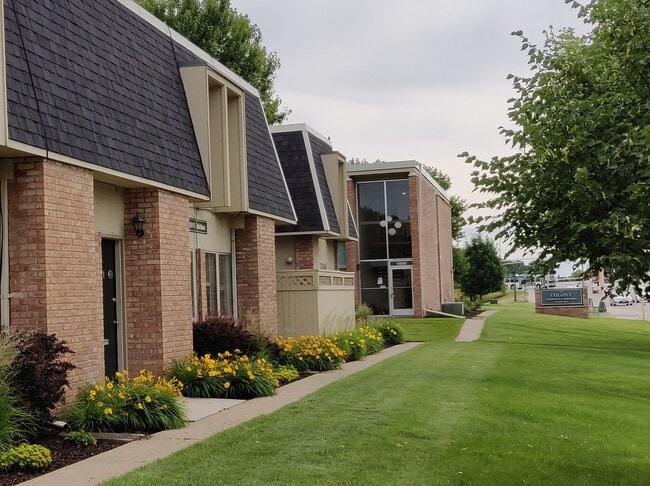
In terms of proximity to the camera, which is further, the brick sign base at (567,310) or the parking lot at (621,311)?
the parking lot at (621,311)

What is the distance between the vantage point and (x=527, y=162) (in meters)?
8.32

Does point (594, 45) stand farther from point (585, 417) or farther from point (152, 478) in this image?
point (152, 478)

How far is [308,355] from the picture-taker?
16547mm

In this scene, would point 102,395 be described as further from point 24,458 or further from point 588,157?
point 588,157

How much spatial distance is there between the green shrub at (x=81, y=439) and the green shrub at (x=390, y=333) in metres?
15.8

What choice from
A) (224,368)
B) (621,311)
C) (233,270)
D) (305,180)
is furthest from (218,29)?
(621,311)

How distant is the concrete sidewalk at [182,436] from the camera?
7.41m

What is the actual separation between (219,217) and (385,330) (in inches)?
354

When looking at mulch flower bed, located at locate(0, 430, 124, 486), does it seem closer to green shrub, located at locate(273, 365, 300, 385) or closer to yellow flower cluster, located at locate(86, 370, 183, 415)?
yellow flower cluster, located at locate(86, 370, 183, 415)

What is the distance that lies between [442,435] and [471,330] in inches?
824

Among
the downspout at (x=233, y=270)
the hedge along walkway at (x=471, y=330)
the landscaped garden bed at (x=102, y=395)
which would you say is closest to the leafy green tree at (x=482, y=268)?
the hedge along walkway at (x=471, y=330)

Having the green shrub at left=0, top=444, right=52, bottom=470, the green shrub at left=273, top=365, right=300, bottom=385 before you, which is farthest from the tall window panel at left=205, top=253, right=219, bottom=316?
the green shrub at left=0, top=444, right=52, bottom=470

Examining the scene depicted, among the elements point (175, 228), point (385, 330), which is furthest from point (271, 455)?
point (385, 330)

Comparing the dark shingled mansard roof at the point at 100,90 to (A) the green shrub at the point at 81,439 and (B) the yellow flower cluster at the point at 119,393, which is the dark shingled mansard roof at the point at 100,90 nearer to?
(B) the yellow flower cluster at the point at 119,393
